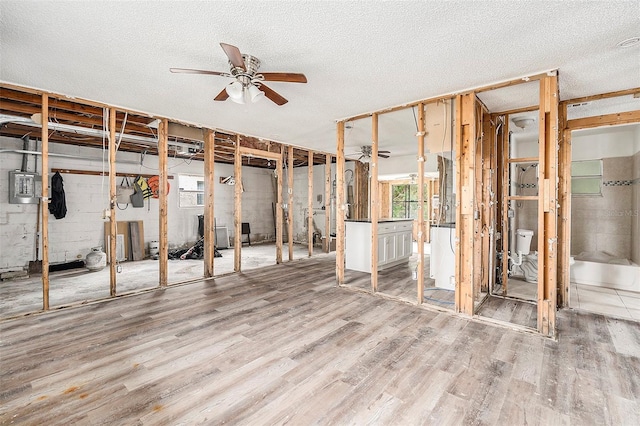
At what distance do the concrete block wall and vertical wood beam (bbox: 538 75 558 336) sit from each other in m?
5.70

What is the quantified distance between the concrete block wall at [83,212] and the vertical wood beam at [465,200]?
5.00 meters

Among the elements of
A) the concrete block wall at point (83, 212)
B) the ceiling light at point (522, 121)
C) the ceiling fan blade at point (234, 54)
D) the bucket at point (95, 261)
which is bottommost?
the bucket at point (95, 261)

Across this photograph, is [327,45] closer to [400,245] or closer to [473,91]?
[473,91]

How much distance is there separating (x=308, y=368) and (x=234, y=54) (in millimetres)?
2539

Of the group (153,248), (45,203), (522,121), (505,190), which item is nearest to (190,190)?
(153,248)

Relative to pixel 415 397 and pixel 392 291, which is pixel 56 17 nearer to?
pixel 415 397

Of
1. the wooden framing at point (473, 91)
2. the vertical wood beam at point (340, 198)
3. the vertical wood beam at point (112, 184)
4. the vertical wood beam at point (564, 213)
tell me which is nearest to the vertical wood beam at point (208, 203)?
the vertical wood beam at point (112, 184)

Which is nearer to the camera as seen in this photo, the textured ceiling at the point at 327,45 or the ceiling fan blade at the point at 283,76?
the textured ceiling at the point at 327,45

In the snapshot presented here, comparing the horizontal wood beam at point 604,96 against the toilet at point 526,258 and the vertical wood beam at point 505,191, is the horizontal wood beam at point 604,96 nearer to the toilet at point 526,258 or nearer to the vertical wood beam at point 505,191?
the vertical wood beam at point 505,191

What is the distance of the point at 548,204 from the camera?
9.55 feet

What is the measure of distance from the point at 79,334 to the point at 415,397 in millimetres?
3180

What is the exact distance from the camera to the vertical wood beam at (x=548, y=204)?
114 inches

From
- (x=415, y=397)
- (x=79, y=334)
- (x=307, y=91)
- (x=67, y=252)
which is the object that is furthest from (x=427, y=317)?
(x=67, y=252)

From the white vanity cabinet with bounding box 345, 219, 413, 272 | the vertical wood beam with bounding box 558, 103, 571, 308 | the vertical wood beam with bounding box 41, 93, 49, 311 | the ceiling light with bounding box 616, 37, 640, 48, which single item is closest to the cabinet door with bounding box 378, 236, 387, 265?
the white vanity cabinet with bounding box 345, 219, 413, 272
